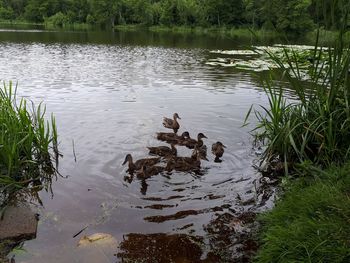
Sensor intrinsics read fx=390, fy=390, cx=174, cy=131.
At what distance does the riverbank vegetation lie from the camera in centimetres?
364

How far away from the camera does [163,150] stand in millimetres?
7910

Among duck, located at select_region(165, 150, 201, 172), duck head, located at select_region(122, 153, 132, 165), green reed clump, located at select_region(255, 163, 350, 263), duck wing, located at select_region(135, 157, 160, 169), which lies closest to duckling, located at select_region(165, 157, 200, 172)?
duck, located at select_region(165, 150, 201, 172)

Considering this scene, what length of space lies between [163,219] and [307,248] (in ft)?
7.88

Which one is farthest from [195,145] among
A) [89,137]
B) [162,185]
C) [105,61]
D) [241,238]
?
[105,61]

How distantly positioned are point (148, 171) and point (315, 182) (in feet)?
9.90

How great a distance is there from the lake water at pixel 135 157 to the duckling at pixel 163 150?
9.1 inches

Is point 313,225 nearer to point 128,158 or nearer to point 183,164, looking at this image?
point 183,164

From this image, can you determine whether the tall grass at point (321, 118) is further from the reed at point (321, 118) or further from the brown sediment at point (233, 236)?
the brown sediment at point (233, 236)

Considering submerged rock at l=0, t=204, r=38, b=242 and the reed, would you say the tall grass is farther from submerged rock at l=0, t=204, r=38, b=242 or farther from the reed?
submerged rock at l=0, t=204, r=38, b=242

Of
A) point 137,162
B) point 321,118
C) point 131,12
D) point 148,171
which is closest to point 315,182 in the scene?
point 321,118

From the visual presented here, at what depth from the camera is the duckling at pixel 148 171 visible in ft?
22.4

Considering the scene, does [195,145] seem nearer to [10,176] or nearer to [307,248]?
[10,176]

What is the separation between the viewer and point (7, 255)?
15.3 feet

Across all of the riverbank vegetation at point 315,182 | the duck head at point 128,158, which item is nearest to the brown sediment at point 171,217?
the riverbank vegetation at point 315,182
